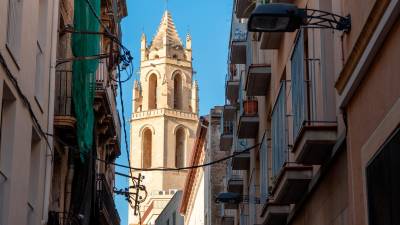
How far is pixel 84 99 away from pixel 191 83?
98.8 m

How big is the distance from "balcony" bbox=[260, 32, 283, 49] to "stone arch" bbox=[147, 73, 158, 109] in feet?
331

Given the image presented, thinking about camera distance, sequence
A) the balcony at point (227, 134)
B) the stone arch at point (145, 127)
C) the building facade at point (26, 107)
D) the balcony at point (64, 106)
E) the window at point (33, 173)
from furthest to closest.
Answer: the stone arch at point (145, 127)
the balcony at point (227, 134)
the balcony at point (64, 106)
the window at point (33, 173)
the building facade at point (26, 107)

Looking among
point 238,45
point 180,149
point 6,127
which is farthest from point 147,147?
point 6,127

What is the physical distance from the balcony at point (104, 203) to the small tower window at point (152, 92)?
89567 millimetres

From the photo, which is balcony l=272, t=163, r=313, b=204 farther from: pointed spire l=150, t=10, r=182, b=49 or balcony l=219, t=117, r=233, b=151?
pointed spire l=150, t=10, r=182, b=49

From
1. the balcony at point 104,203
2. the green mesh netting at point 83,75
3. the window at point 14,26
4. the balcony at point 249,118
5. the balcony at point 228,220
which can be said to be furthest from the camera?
the balcony at point 228,220

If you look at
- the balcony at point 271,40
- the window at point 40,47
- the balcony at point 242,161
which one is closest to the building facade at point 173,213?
the balcony at point 242,161

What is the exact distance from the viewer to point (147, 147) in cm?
11956

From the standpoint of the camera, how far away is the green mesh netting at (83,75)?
21531 millimetres

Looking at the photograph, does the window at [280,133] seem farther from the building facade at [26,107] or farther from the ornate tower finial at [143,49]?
the ornate tower finial at [143,49]

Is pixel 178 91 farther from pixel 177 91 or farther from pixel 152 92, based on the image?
pixel 152 92

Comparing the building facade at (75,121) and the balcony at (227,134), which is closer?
the building facade at (75,121)

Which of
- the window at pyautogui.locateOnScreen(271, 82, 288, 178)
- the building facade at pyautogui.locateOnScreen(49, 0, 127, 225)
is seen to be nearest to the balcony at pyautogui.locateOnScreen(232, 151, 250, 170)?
the building facade at pyautogui.locateOnScreen(49, 0, 127, 225)

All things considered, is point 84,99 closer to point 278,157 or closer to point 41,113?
point 41,113
